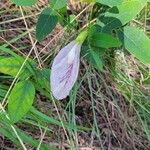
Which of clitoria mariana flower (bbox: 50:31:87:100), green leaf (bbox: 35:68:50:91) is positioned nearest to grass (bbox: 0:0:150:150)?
green leaf (bbox: 35:68:50:91)

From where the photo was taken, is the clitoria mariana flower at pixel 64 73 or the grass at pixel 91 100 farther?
the grass at pixel 91 100

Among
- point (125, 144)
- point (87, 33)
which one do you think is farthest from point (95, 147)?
point (87, 33)

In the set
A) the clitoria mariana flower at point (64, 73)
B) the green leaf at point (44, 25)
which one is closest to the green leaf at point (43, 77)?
the green leaf at point (44, 25)

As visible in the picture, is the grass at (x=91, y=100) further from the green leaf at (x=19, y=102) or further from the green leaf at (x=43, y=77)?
the green leaf at (x=19, y=102)

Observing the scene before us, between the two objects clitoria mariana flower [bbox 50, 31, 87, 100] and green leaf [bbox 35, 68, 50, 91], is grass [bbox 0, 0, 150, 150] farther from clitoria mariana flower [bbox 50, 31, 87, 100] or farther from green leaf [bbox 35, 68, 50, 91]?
clitoria mariana flower [bbox 50, 31, 87, 100]

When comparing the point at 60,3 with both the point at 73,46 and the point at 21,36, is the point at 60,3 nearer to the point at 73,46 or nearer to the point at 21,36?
the point at 73,46
